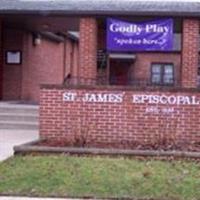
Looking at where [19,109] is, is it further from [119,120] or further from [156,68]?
[156,68]

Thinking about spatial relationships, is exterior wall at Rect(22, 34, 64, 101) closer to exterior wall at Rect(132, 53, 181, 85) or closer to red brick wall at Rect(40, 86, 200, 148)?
exterior wall at Rect(132, 53, 181, 85)

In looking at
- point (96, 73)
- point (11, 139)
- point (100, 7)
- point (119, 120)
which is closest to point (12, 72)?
point (96, 73)

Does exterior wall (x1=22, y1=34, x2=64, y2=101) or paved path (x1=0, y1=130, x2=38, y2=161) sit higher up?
exterior wall (x1=22, y1=34, x2=64, y2=101)

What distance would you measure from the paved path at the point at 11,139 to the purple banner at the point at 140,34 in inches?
176

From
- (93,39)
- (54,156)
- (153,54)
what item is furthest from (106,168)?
(153,54)

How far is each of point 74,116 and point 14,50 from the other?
923cm

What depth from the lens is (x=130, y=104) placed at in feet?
41.1

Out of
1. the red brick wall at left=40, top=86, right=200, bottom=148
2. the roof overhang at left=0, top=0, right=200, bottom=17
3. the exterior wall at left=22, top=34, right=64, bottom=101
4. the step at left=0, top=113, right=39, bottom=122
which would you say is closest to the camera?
the red brick wall at left=40, top=86, right=200, bottom=148

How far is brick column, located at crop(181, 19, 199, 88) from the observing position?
17766mm

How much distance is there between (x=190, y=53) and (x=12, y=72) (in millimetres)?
6457

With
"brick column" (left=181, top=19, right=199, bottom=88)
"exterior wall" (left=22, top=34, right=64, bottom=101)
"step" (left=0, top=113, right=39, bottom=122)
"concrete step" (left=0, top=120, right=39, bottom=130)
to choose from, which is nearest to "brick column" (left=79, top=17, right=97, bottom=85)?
"step" (left=0, top=113, right=39, bottom=122)

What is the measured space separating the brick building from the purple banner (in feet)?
0.73

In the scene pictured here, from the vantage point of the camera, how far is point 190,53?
17781 millimetres

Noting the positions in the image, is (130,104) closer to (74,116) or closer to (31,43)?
(74,116)
